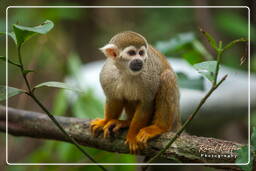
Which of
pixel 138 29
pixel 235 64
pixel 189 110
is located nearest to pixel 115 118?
pixel 189 110

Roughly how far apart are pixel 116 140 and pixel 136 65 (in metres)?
0.54

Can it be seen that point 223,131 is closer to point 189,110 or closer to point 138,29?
point 189,110

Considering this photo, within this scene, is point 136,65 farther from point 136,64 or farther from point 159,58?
point 159,58

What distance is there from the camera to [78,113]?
3.75 m

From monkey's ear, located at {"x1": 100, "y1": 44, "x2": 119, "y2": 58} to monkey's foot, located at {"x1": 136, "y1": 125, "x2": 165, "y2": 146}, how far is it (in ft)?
1.86

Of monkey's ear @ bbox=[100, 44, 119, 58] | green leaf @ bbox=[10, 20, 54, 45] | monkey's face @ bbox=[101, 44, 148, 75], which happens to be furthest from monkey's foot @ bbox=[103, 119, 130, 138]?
green leaf @ bbox=[10, 20, 54, 45]

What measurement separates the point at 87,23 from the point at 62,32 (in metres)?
0.37

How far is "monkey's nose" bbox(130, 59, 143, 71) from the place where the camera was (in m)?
3.03

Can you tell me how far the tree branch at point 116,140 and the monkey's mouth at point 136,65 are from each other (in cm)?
47

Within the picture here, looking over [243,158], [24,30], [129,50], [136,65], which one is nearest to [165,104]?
[136,65]

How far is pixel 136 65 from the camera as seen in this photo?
3.06 metres

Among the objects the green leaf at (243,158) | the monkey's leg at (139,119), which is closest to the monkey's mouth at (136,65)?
the monkey's leg at (139,119)

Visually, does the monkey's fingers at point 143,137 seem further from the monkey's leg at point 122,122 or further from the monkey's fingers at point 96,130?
the monkey's fingers at point 96,130

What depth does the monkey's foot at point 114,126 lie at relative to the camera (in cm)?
303
